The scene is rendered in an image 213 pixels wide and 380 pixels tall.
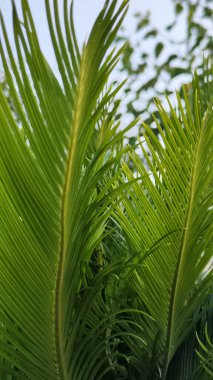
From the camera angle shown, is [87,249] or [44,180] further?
[87,249]

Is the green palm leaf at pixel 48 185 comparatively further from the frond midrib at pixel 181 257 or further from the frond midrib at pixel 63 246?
the frond midrib at pixel 181 257

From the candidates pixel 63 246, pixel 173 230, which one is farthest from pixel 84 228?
pixel 173 230

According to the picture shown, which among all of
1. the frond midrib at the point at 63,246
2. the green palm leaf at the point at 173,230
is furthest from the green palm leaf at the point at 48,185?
the green palm leaf at the point at 173,230

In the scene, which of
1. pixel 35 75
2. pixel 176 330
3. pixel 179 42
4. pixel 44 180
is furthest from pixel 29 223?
pixel 179 42

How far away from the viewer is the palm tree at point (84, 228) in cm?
78

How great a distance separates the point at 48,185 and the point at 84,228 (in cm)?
9

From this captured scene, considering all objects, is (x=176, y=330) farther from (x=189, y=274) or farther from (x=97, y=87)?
(x=97, y=87)

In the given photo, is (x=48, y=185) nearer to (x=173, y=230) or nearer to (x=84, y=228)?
(x=84, y=228)

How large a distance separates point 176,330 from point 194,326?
95 millimetres

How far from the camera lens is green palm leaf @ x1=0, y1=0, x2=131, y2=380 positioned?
2.54 feet

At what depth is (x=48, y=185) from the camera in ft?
2.67

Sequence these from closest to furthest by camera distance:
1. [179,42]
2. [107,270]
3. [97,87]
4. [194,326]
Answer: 1. [97,87]
2. [107,270]
3. [194,326]
4. [179,42]

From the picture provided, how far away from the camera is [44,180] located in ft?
2.67

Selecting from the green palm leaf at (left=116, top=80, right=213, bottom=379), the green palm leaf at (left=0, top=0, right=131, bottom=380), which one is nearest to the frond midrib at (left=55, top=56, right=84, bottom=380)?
the green palm leaf at (left=0, top=0, right=131, bottom=380)
